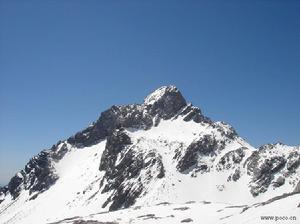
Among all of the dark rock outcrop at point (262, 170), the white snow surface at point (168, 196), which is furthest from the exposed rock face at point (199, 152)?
the dark rock outcrop at point (262, 170)

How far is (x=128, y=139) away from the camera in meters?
185

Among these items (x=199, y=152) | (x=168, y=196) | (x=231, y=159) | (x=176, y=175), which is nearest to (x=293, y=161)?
(x=231, y=159)

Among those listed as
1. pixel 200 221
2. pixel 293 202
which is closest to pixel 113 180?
pixel 200 221

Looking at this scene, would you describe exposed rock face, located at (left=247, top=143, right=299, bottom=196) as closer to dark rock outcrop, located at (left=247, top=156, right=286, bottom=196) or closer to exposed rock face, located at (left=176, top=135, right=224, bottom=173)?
dark rock outcrop, located at (left=247, top=156, right=286, bottom=196)

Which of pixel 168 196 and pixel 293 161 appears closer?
pixel 168 196

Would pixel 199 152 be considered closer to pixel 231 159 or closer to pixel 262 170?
pixel 231 159

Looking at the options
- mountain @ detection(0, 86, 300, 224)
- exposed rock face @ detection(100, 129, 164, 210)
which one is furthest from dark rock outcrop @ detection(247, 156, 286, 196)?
exposed rock face @ detection(100, 129, 164, 210)

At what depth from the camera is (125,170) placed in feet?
542

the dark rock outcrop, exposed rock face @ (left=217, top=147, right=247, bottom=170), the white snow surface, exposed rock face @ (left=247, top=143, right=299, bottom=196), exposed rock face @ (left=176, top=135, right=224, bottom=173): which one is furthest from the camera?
exposed rock face @ (left=176, top=135, right=224, bottom=173)

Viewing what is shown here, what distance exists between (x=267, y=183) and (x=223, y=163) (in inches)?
819

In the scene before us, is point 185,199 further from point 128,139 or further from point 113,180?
point 128,139

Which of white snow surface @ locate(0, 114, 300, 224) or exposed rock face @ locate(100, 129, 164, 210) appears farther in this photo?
exposed rock face @ locate(100, 129, 164, 210)

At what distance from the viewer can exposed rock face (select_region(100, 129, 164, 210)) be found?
147250 mm

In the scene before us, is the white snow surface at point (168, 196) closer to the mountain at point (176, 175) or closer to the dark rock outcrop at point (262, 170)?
the mountain at point (176, 175)
